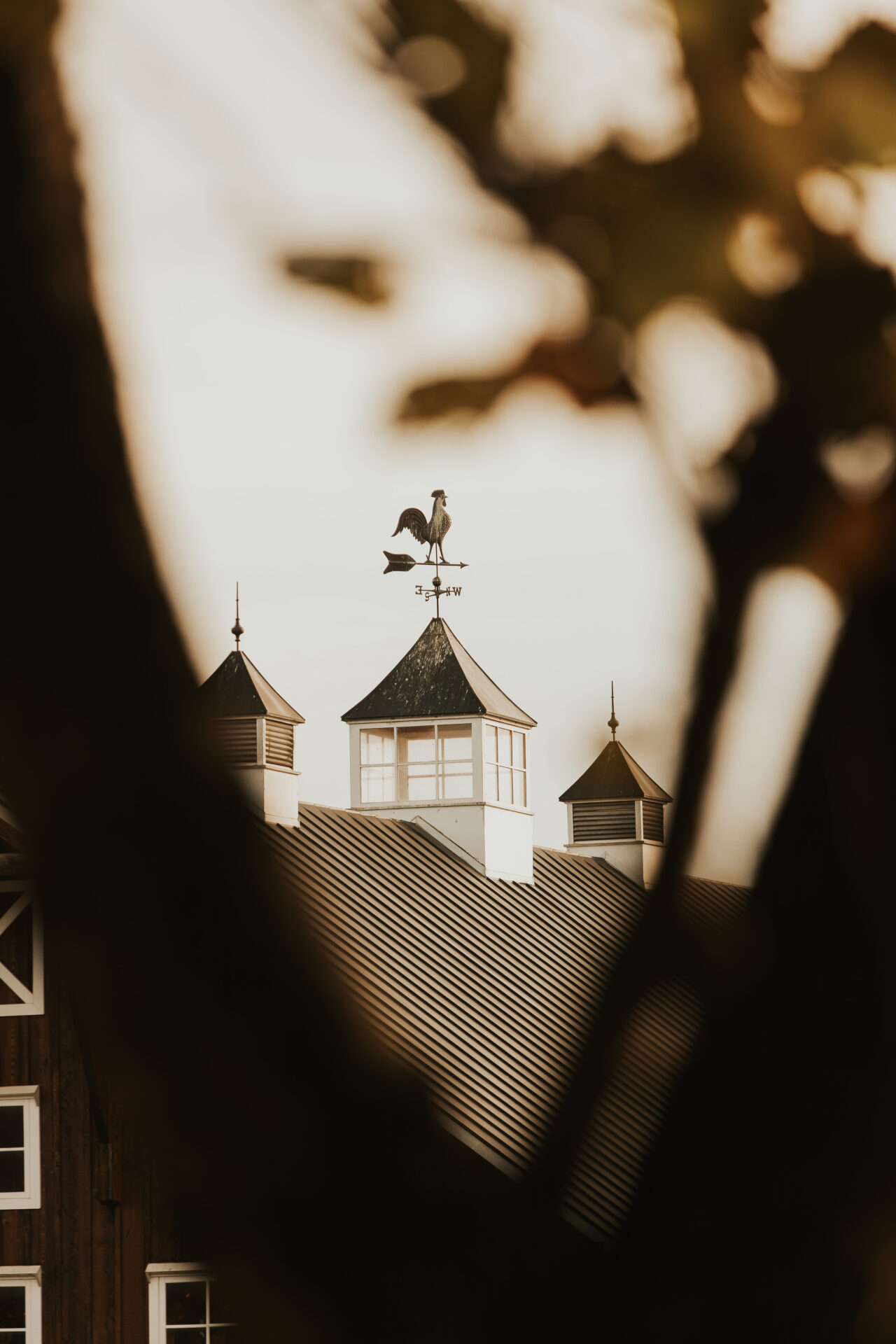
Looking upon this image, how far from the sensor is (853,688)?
1.67 m

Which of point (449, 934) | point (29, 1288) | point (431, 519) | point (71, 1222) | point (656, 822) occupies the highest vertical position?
point (431, 519)

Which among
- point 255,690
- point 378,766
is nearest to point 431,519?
point 255,690

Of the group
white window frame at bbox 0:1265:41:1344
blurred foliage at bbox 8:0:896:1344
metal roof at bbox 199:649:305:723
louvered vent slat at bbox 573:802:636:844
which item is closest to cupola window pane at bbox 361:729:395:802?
metal roof at bbox 199:649:305:723

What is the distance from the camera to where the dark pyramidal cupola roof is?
25.7 m

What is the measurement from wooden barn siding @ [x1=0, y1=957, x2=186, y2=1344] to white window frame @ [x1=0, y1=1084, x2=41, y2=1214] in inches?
2.6

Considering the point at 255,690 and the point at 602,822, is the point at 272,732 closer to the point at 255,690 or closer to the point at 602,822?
the point at 255,690

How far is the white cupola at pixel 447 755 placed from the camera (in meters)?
25.7

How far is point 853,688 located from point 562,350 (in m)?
0.44

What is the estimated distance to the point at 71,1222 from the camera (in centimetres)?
1709

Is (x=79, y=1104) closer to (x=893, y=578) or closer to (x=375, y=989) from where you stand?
(x=375, y=989)

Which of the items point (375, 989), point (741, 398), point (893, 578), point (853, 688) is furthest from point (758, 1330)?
point (375, 989)

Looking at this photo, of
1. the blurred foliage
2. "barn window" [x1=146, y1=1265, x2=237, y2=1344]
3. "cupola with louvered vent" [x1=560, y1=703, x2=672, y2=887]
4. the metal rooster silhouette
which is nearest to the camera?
the blurred foliage

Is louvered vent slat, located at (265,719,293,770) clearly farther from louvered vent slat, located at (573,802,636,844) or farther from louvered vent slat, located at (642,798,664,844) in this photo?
louvered vent slat, located at (642,798,664,844)

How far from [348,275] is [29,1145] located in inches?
674
